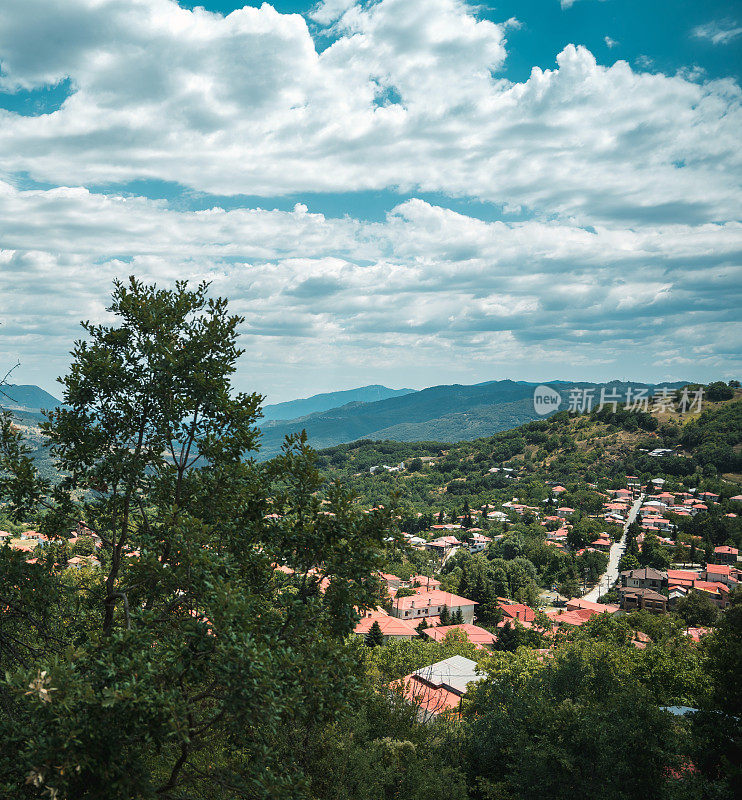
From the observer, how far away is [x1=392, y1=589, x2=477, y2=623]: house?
42281 millimetres

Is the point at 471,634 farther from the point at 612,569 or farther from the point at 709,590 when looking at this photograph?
the point at 612,569

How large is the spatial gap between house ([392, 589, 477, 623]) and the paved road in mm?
12194

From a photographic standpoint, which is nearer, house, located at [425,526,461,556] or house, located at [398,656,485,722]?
house, located at [398,656,485,722]

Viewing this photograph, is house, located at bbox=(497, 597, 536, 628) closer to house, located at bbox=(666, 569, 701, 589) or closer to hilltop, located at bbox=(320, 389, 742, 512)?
house, located at bbox=(666, 569, 701, 589)

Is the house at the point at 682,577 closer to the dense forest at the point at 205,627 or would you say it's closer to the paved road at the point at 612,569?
the paved road at the point at 612,569

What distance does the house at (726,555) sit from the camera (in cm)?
5388

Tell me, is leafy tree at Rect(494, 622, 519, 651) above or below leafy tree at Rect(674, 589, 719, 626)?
below

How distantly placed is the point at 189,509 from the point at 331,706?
2.47 metres

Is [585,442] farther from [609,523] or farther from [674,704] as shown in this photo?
[674,704]

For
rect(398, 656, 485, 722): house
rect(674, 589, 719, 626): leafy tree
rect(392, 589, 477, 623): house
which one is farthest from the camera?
rect(392, 589, 477, 623): house

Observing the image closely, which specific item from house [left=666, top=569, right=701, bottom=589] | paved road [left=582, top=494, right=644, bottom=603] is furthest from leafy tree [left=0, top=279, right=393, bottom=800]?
house [left=666, top=569, right=701, bottom=589]

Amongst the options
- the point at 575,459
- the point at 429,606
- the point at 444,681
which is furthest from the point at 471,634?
the point at 575,459

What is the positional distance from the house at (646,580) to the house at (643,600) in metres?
1.05

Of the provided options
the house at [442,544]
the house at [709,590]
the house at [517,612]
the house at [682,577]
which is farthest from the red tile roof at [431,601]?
the house at [442,544]
